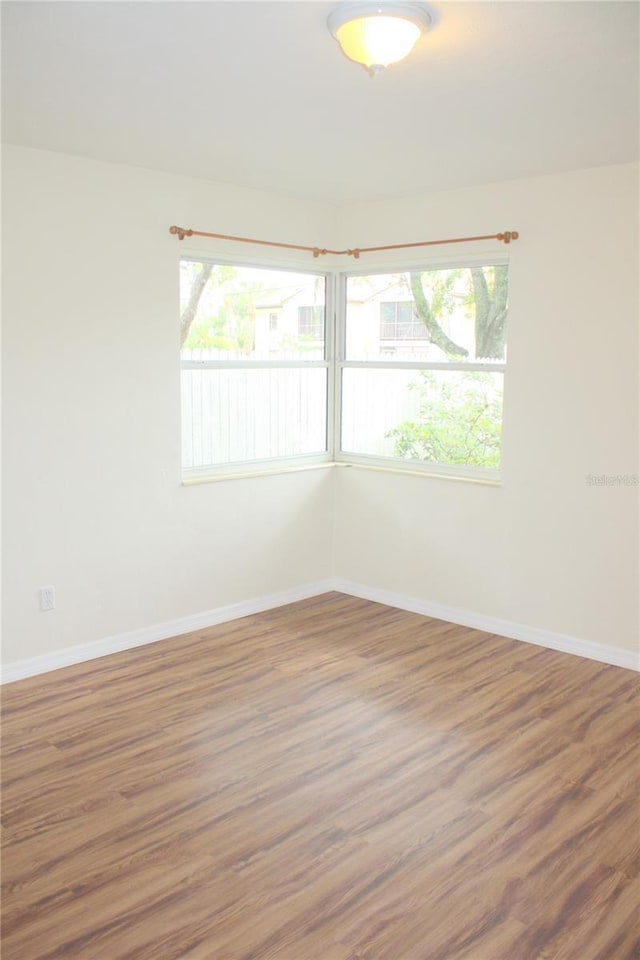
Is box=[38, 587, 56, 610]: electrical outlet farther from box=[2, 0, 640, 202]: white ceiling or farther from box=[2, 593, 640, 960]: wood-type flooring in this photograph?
box=[2, 0, 640, 202]: white ceiling

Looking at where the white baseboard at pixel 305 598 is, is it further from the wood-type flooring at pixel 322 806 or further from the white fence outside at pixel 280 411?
the white fence outside at pixel 280 411

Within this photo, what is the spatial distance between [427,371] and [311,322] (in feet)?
2.84

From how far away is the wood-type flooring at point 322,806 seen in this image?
2242 mm

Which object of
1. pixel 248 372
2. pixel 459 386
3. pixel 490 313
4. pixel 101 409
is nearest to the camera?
pixel 101 409

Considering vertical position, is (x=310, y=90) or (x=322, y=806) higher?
(x=310, y=90)

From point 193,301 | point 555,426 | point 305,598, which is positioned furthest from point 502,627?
point 193,301

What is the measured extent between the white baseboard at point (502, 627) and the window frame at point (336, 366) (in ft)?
2.59

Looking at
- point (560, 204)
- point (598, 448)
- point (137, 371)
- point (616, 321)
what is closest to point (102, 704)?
point (137, 371)

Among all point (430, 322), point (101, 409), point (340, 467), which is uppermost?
point (430, 322)

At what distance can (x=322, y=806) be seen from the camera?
284 cm

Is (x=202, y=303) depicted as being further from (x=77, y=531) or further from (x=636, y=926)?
(x=636, y=926)

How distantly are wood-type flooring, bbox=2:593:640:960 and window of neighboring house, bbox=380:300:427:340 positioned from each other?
1.91 meters

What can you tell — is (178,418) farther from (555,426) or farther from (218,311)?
(555,426)

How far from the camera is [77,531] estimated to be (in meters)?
4.04
